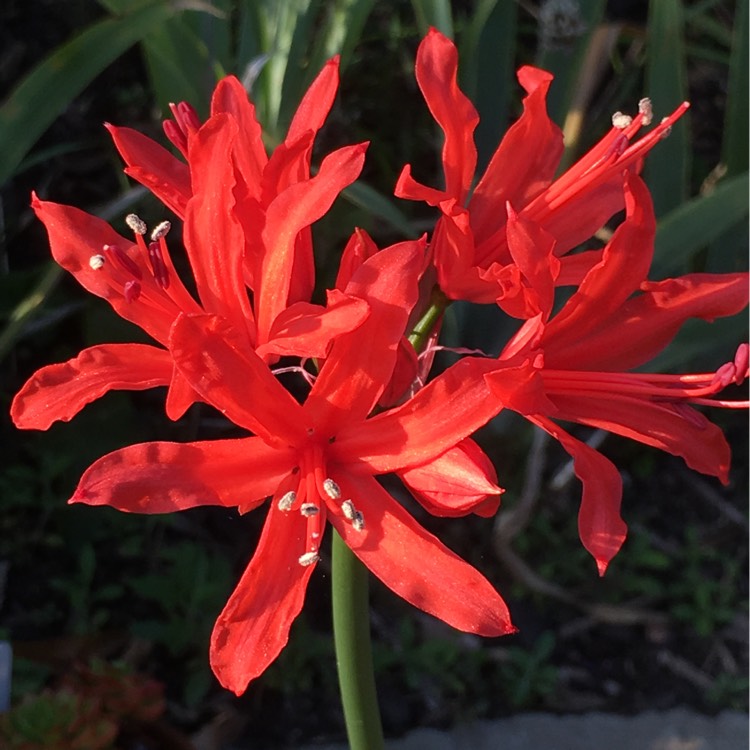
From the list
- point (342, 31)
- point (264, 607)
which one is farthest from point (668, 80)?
point (264, 607)

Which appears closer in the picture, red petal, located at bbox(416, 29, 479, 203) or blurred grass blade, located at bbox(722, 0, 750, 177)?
red petal, located at bbox(416, 29, 479, 203)

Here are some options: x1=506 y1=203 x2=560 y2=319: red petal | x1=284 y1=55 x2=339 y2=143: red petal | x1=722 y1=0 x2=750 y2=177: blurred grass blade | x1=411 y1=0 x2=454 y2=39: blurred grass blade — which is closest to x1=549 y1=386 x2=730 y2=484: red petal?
x1=506 y1=203 x2=560 y2=319: red petal

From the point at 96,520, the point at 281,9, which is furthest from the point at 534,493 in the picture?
the point at 281,9

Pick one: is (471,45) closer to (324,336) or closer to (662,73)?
(662,73)

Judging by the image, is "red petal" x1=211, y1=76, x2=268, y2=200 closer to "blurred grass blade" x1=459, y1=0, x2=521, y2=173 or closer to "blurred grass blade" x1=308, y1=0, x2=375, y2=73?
"blurred grass blade" x1=308, y1=0, x2=375, y2=73

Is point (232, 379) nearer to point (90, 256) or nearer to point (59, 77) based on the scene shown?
point (90, 256)
